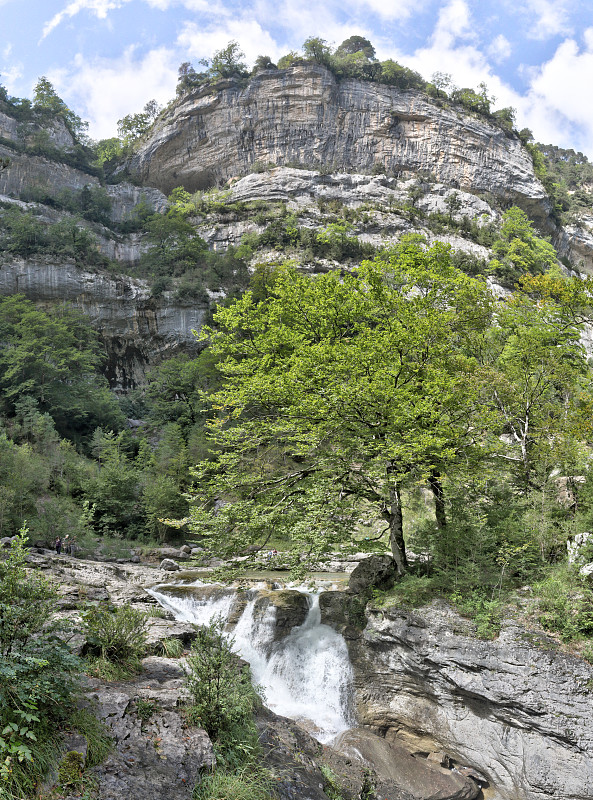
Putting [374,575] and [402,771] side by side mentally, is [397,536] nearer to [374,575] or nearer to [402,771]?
[374,575]

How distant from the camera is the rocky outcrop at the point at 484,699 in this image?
8133 millimetres

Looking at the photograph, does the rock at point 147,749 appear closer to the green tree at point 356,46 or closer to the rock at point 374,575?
the rock at point 374,575

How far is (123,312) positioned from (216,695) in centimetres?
3945

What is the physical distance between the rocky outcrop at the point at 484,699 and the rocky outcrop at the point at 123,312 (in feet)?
110

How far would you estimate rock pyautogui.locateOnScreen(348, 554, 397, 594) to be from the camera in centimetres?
1214

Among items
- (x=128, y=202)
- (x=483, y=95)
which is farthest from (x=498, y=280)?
(x=128, y=202)

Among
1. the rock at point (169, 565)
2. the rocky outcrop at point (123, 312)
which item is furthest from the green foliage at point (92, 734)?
the rocky outcrop at point (123, 312)

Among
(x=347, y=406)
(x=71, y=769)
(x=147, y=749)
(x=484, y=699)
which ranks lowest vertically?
(x=484, y=699)

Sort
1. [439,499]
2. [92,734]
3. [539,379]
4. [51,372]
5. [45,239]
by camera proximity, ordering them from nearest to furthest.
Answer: [92,734] < [439,499] < [539,379] < [51,372] < [45,239]

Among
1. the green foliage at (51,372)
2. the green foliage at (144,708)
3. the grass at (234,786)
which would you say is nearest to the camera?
the grass at (234,786)

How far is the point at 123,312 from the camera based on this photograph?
4141 centimetres

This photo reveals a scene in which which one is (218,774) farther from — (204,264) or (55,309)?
(204,264)

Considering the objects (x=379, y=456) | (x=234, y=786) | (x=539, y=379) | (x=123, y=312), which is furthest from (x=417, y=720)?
(x=123, y=312)

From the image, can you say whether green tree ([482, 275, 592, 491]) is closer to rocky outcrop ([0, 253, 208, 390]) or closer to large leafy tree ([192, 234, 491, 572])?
large leafy tree ([192, 234, 491, 572])
